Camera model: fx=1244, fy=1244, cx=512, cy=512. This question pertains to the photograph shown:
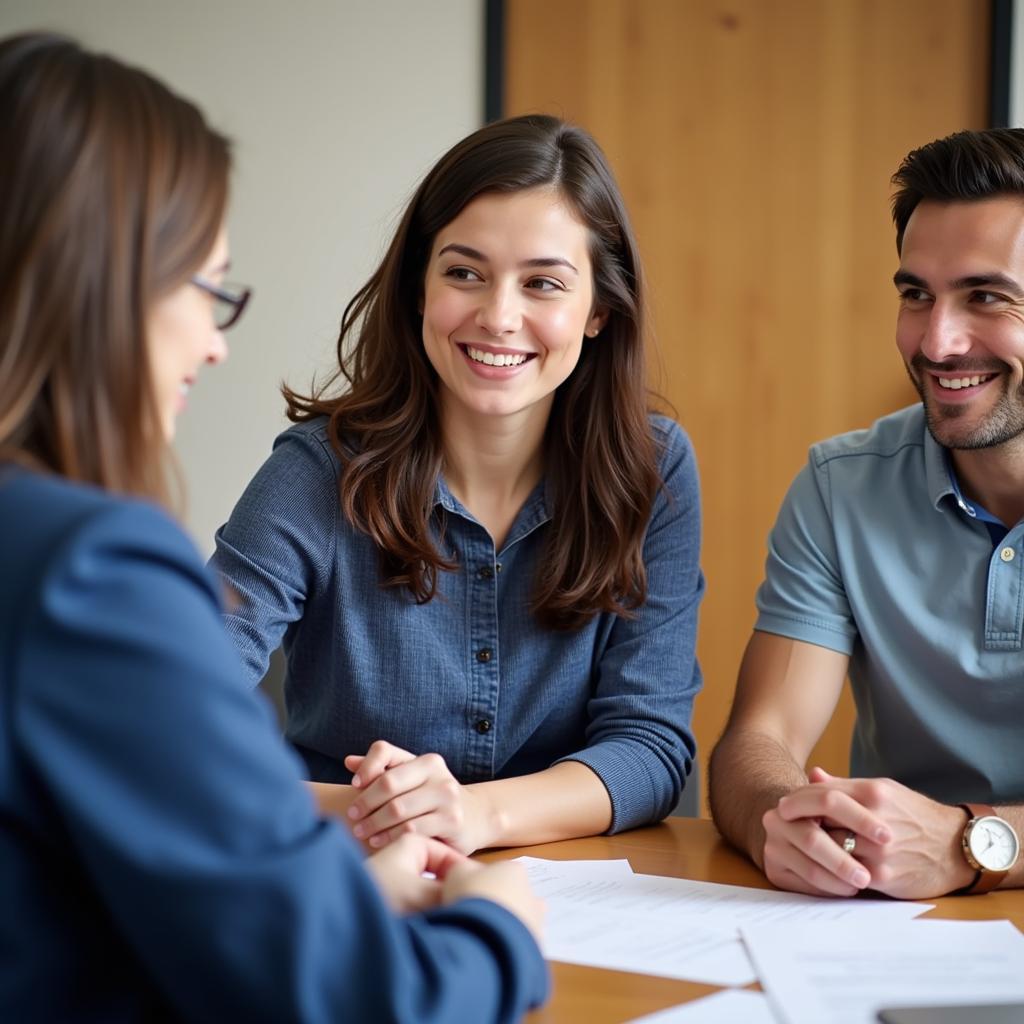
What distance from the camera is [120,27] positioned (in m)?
3.16

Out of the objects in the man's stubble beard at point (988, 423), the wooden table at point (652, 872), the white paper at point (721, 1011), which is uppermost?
the man's stubble beard at point (988, 423)

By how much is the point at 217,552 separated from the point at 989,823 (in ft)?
3.15

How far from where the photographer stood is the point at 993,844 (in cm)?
123

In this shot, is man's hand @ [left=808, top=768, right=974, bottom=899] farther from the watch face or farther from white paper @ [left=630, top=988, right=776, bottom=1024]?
white paper @ [left=630, top=988, right=776, bottom=1024]

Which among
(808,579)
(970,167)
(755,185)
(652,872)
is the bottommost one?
(652,872)

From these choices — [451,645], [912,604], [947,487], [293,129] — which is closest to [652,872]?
[451,645]

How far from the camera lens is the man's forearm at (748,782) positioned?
1.34 meters

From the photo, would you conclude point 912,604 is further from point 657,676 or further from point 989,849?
point 989,849

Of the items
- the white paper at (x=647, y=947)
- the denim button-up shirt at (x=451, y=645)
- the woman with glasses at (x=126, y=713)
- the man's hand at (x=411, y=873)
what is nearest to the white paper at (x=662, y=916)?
the white paper at (x=647, y=947)

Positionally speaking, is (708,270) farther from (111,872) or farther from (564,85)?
(111,872)

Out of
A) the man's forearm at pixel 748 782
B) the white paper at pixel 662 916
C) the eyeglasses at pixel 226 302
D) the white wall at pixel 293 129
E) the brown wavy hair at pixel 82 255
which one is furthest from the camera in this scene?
the white wall at pixel 293 129

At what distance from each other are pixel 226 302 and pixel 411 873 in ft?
1.49

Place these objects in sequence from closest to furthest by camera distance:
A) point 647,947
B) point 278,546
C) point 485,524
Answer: point 647,947 < point 278,546 < point 485,524

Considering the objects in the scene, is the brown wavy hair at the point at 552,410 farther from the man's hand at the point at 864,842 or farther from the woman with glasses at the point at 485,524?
the man's hand at the point at 864,842
